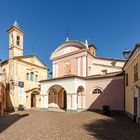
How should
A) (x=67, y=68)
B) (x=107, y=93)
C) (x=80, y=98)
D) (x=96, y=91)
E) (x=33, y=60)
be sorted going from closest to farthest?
(x=107, y=93) → (x=96, y=91) → (x=80, y=98) → (x=67, y=68) → (x=33, y=60)

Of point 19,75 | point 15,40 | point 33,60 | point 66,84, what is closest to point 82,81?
point 66,84

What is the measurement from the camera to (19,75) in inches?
988

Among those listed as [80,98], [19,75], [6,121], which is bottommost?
[6,121]

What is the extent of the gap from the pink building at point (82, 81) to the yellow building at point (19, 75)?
12.5ft

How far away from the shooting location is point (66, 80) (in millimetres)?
20156

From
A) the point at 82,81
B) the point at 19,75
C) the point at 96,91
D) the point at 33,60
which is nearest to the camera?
the point at 96,91

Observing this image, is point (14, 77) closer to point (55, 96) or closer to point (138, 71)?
point (55, 96)

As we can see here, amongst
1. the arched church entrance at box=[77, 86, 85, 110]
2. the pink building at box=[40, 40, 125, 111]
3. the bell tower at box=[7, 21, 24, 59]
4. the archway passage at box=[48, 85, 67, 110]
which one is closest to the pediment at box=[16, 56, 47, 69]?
the bell tower at box=[7, 21, 24, 59]

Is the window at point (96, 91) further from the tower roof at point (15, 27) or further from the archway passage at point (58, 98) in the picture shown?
the tower roof at point (15, 27)

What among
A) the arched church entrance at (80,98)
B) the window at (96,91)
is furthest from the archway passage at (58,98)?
the window at (96,91)

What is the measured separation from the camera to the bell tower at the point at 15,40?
82.3 feet

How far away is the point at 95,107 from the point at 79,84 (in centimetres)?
359

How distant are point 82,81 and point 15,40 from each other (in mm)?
13002

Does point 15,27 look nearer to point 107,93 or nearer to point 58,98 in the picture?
point 58,98
